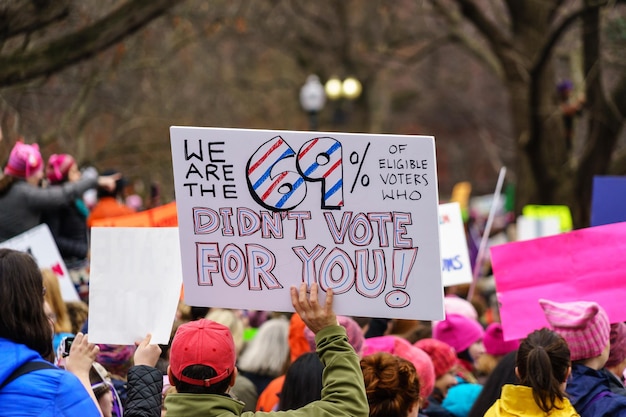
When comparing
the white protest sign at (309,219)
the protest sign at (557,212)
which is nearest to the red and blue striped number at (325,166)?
the white protest sign at (309,219)

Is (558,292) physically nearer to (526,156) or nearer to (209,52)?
(526,156)

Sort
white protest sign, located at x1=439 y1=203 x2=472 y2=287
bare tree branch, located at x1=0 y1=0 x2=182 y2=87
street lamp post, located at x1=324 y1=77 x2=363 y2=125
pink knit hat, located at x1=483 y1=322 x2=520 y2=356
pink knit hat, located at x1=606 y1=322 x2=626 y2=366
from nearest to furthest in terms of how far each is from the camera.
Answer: pink knit hat, located at x1=606 y1=322 x2=626 y2=366 < pink knit hat, located at x1=483 y1=322 x2=520 y2=356 < white protest sign, located at x1=439 y1=203 x2=472 y2=287 < bare tree branch, located at x1=0 y1=0 x2=182 y2=87 < street lamp post, located at x1=324 y1=77 x2=363 y2=125

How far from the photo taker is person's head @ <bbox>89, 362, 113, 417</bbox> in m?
4.16

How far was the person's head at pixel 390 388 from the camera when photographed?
4199 mm

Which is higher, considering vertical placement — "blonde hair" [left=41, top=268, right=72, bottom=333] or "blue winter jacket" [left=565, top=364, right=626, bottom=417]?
"blonde hair" [left=41, top=268, right=72, bottom=333]

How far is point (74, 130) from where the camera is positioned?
18.2 meters

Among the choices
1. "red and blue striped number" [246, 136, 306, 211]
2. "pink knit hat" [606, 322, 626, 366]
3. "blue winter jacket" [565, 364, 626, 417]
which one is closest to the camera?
"red and blue striped number" [246, 136, 306, 211]

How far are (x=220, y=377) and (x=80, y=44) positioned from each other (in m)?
4.60

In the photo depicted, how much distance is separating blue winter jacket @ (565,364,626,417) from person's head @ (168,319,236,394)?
1624mm

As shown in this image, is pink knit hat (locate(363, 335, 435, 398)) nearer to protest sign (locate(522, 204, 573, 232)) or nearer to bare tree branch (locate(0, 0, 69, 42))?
bare tree branch (locate(0, 0, 69, 42))

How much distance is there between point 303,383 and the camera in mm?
4688

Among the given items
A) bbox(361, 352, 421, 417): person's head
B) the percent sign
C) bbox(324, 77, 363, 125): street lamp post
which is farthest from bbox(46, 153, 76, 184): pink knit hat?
bbox(324, 77, 363, 125): street lamp post

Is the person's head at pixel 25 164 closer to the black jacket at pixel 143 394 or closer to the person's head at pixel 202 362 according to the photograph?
the black jacket at pixel 143 394

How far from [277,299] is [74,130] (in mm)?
14769
